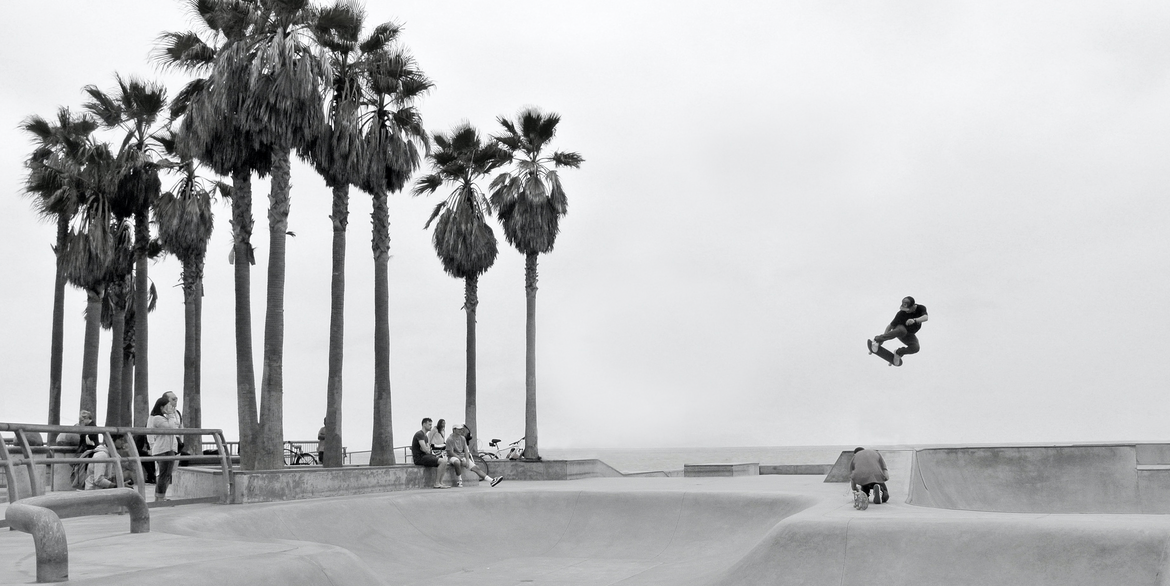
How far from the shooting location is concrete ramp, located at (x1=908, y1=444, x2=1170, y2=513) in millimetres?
18297

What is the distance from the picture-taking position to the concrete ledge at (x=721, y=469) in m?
23.7

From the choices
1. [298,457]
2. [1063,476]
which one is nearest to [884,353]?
[1063,476]

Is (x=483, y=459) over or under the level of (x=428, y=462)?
under

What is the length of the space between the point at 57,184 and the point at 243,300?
14.0 m

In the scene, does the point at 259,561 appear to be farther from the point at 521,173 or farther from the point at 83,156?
the point at 83,156

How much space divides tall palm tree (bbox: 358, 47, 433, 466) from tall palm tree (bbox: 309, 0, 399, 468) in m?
0.34

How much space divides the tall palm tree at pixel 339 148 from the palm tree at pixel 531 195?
7.80 m

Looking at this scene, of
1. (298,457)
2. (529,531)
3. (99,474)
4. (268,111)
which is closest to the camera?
(99,474)

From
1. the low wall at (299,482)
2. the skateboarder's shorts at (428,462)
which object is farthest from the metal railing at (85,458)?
the skateboarder's shorts at (428,462)

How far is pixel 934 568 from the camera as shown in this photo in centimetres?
897

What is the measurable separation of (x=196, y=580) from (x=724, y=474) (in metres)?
19.0

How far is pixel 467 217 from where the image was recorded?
96.7ft

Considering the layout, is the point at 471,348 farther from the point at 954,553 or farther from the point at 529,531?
the point at 954,553

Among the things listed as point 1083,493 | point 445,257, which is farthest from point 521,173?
point 1083,493
